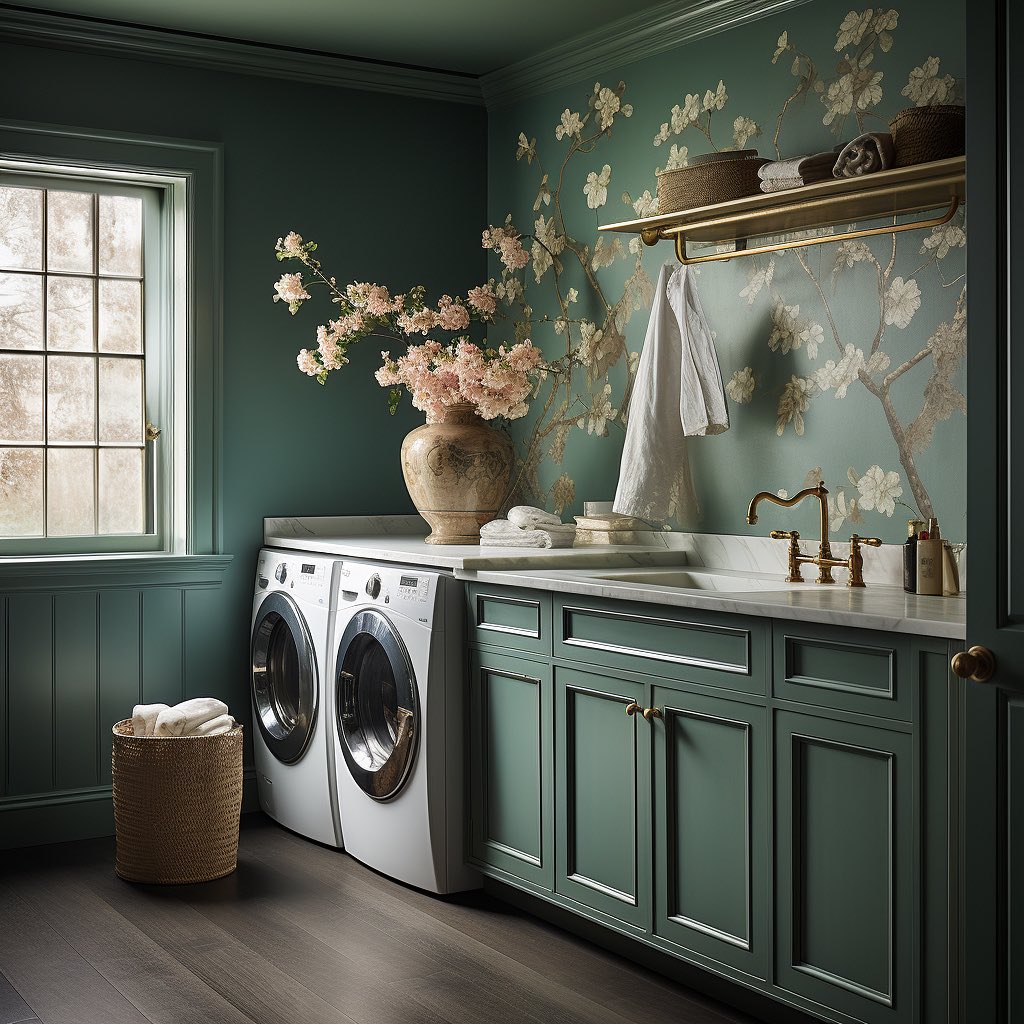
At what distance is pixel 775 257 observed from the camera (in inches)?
139

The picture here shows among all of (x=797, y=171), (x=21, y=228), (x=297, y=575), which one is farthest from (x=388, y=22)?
(x=297, y=575)

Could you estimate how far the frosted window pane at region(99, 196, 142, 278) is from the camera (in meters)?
4.29

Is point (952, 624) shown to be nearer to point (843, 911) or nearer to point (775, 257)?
point (843, 911)

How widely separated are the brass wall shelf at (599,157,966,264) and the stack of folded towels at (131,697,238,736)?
1.75 metres

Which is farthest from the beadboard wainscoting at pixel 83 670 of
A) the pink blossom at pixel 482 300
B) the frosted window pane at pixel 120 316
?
the pink blossom at pixel 482 300

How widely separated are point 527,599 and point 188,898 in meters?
1.22

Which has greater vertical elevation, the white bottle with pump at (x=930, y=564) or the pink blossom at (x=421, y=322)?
the pink blossom at (x=421, y=322)

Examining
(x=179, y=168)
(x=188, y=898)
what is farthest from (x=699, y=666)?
(x=179, y=168)

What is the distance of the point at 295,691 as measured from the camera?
4199mm

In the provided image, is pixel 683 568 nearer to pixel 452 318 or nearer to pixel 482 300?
pixel 452 318

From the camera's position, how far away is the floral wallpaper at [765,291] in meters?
3.11

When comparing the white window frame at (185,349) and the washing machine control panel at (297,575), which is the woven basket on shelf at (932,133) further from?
the white window frame at (185,349)

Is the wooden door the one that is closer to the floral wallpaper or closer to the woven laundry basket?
the floral wallpaper

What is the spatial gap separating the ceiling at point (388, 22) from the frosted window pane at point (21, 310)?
814mm
